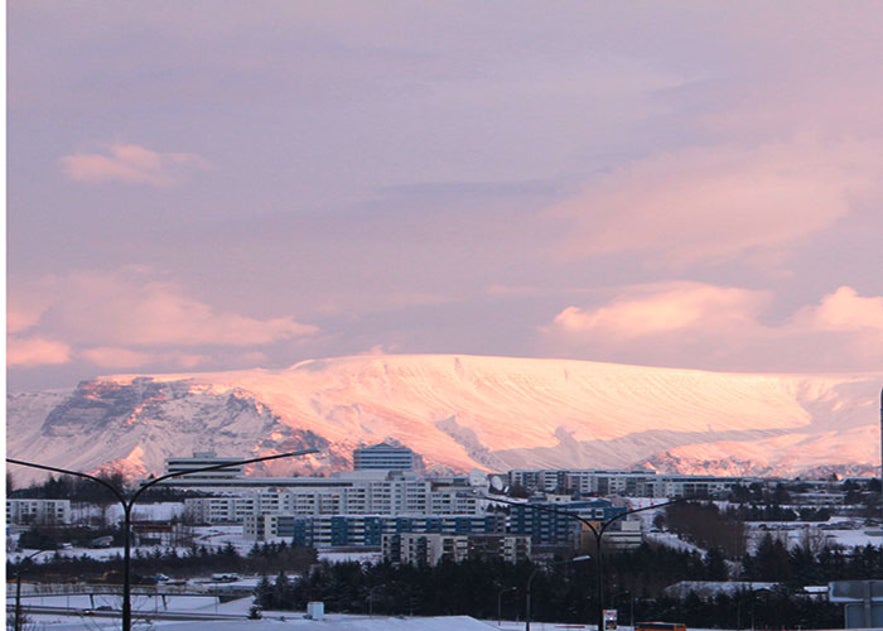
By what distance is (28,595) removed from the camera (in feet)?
494

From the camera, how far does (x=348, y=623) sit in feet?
233

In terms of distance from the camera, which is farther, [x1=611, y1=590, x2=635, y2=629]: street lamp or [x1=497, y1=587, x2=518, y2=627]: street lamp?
[x1=611, y1=590, x2=635, y2=629]: street lamp

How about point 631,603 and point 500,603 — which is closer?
point 500,603

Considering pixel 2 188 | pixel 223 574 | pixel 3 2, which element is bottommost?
pixel 223 574

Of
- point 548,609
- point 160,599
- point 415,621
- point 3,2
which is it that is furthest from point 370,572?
point 3,2

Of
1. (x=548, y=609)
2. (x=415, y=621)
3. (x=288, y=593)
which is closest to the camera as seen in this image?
(x=415, y=621)

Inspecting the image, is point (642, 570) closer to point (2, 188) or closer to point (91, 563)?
point (91, 563)

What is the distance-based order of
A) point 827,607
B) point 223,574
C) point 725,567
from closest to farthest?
point 827,607 < point 725,567 < point 223,574

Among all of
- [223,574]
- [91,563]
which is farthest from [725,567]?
[91,563]

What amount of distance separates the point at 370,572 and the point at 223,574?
45128mm

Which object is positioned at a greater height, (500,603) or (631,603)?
(500,603)

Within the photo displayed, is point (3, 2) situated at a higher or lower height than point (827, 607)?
higher

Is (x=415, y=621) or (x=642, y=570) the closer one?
(x=415, y=621)

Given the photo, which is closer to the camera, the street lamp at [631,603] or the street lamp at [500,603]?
the street lamp at [500,603]
